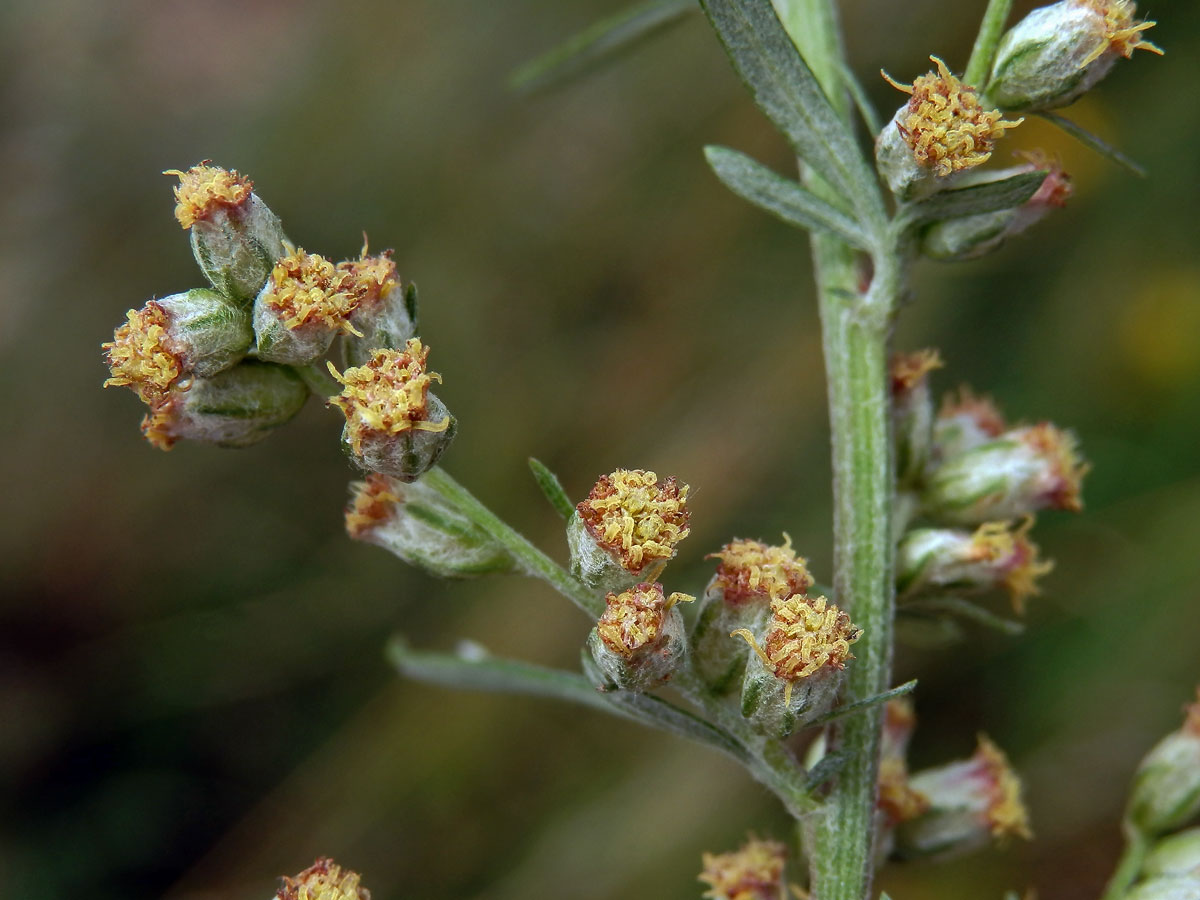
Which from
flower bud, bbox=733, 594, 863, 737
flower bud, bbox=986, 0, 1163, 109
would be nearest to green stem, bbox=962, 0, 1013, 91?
flower bud, bbox=986, 0, 1163, 109

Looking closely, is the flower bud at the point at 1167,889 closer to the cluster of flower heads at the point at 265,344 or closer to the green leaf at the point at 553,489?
the green leaf at the point at 553,489

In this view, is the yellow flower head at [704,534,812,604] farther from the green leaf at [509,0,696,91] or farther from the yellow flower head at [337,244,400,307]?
the green leaf at [509,0,696,91]

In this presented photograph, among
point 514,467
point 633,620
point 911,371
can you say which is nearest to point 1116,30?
point 911,371

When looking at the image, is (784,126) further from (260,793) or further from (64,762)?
(64,762)

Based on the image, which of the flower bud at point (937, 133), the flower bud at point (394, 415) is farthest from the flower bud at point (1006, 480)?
the flower bud at point (394, 415)

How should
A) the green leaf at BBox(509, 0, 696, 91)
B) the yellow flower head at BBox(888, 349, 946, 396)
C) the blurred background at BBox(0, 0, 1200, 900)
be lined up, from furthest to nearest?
the blurred background at BBox(0, 0, 1200, 900) < the green leaf at BBox(509, 0, 696, 91) < the yellow flower head at BBox(888, 349, 946, 396)

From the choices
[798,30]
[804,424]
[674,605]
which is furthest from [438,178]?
[674,605]

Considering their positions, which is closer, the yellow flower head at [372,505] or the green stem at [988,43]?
the green stem at [988,43]

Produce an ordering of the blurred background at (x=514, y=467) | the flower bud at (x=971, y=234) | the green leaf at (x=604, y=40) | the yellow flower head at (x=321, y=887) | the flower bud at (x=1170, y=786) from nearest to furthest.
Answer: the yellow flower head at (x=321, y=887) → the flower bud at (x=971, y=234) → the flower bud at (x=1170, y=786) → the green leaf at (x=604, y=40) → the blurred background at (x=514, y=467)
